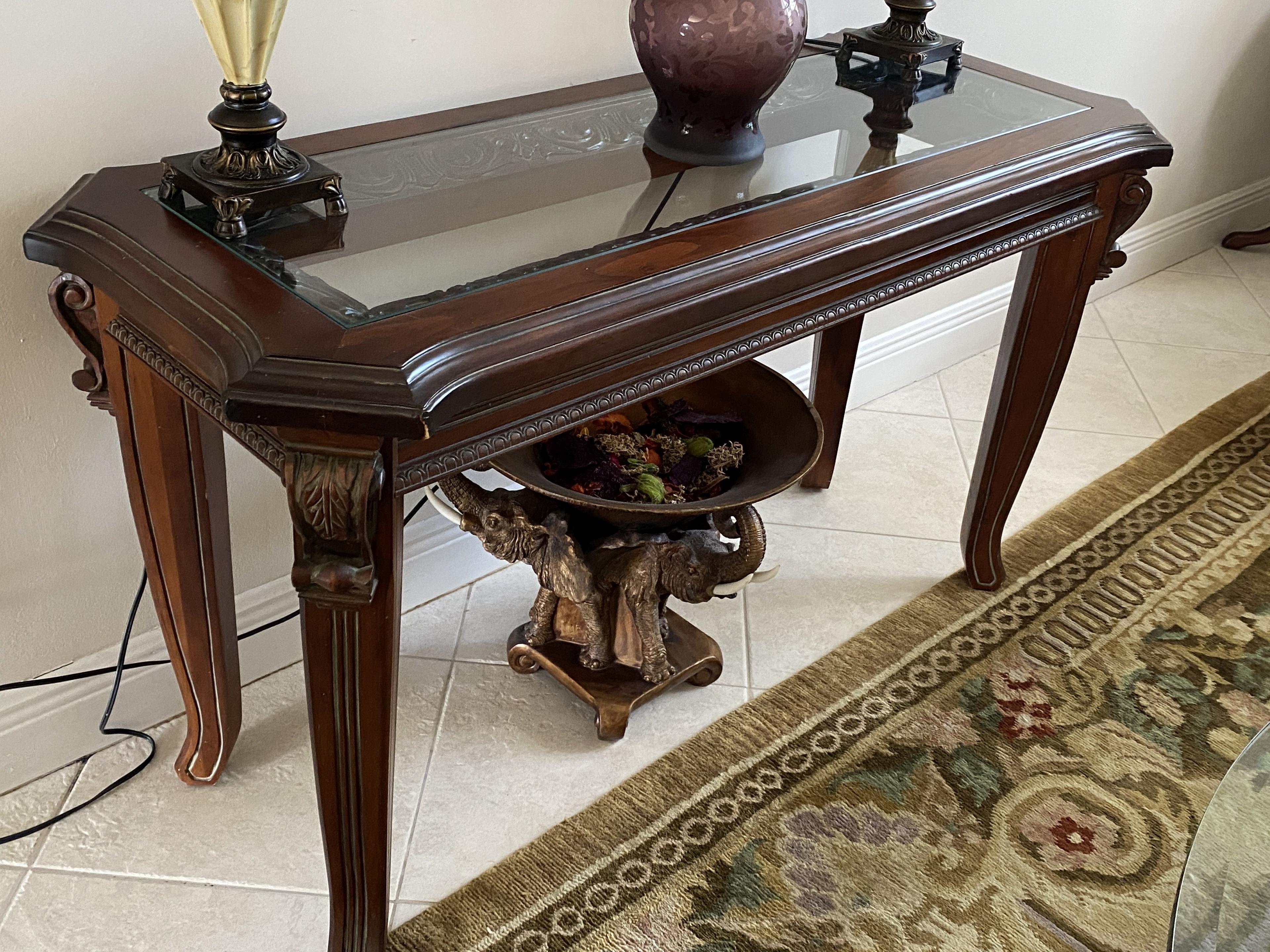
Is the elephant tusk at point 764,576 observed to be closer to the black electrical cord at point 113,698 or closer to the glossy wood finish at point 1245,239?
the black electrical cord at point 113,698

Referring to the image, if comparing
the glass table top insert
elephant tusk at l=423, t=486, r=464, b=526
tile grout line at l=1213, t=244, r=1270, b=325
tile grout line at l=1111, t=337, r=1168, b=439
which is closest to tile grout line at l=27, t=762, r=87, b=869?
elephant tusk at l=423, t=486, r=464, b=526

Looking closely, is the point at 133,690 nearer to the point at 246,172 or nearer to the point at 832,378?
the point at 246,172

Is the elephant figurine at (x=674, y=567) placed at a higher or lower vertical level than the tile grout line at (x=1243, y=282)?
higher

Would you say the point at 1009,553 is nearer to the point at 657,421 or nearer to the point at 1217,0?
the point at 657,421

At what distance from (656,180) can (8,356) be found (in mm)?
722

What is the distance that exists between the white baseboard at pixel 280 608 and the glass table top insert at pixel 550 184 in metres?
0.57

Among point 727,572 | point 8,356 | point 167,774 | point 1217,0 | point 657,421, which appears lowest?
point 167,774

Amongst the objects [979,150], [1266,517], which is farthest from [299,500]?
[1266,517]

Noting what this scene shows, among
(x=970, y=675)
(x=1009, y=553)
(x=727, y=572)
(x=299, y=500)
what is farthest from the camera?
(x=1009, y=553)

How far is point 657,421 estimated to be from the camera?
1.58 m

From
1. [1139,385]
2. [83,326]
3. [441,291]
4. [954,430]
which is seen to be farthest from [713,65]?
[1139,385]

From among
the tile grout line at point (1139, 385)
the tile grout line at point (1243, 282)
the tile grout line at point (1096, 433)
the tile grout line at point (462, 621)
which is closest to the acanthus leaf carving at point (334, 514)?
the tile grout line at point (462, 621)

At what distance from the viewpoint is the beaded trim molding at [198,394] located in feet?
3.06

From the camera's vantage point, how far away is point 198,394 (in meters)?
0.98
